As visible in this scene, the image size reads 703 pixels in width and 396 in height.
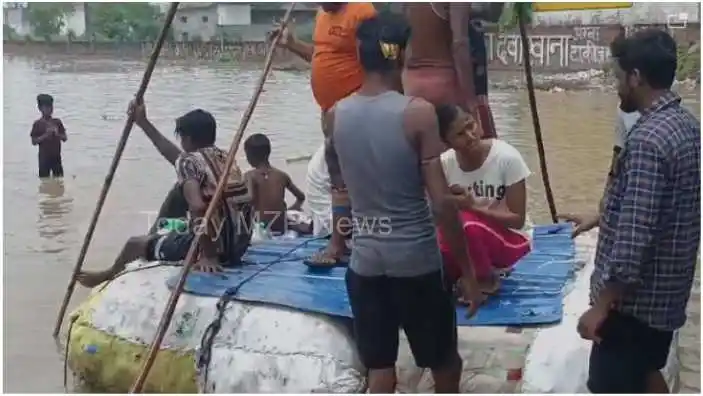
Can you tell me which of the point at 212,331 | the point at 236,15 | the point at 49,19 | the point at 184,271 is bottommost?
the point at 212,331

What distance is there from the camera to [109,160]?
48.6 ft

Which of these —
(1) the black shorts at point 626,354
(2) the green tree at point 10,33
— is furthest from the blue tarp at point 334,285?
(2) the green tree at point 10,33

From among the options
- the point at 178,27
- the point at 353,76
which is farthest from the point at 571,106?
the point at 178,27

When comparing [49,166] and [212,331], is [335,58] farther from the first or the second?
[49,166]

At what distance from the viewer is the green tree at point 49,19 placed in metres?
54.9

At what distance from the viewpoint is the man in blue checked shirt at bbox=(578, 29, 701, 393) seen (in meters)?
2.99

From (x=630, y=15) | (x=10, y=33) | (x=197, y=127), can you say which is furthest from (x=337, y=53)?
(x=10, y=33)

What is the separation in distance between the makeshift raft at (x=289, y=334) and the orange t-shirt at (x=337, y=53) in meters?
0.87

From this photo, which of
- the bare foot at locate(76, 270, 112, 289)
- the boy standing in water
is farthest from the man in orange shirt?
the boy standing in water

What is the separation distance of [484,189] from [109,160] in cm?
1117

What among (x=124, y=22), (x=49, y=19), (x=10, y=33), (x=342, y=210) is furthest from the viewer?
(x=10, y=33)

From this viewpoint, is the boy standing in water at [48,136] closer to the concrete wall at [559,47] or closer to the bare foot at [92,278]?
the bare foot at [92,278]

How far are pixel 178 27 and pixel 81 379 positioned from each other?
47.7m

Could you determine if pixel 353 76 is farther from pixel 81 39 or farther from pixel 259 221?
pixel 81 39
